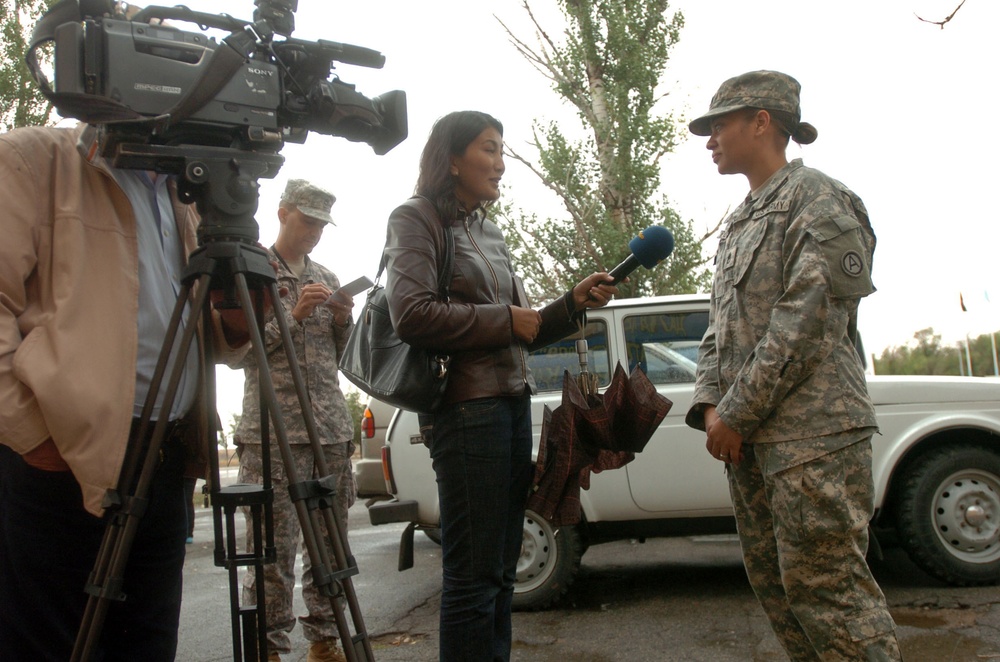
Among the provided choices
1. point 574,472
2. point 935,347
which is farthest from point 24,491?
point 935,347

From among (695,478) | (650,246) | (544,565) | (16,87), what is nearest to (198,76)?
(650,246)

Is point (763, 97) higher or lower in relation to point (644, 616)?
higher

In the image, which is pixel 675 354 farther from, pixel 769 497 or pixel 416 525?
pixel 769 497

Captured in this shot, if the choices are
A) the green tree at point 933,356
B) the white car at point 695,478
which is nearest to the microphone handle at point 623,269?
the white car at point 695,478

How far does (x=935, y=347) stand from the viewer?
5150 cm

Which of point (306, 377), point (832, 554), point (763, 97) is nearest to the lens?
point (832, 554)

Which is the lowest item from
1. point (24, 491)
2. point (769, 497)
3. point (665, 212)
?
point (769, 497)

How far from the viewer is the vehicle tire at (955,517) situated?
5.11 metres

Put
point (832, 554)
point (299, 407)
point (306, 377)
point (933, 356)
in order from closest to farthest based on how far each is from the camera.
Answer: point (832, 554) < point (299, 407) < point (306, 377) < point (933, 356)

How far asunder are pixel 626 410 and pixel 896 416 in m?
3.12

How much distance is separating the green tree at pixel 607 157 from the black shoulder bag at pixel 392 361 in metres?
13.2

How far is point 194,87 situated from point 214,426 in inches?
30.7

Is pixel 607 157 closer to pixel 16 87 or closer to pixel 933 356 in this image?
pixel 16 87

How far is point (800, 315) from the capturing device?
8.34 ft
